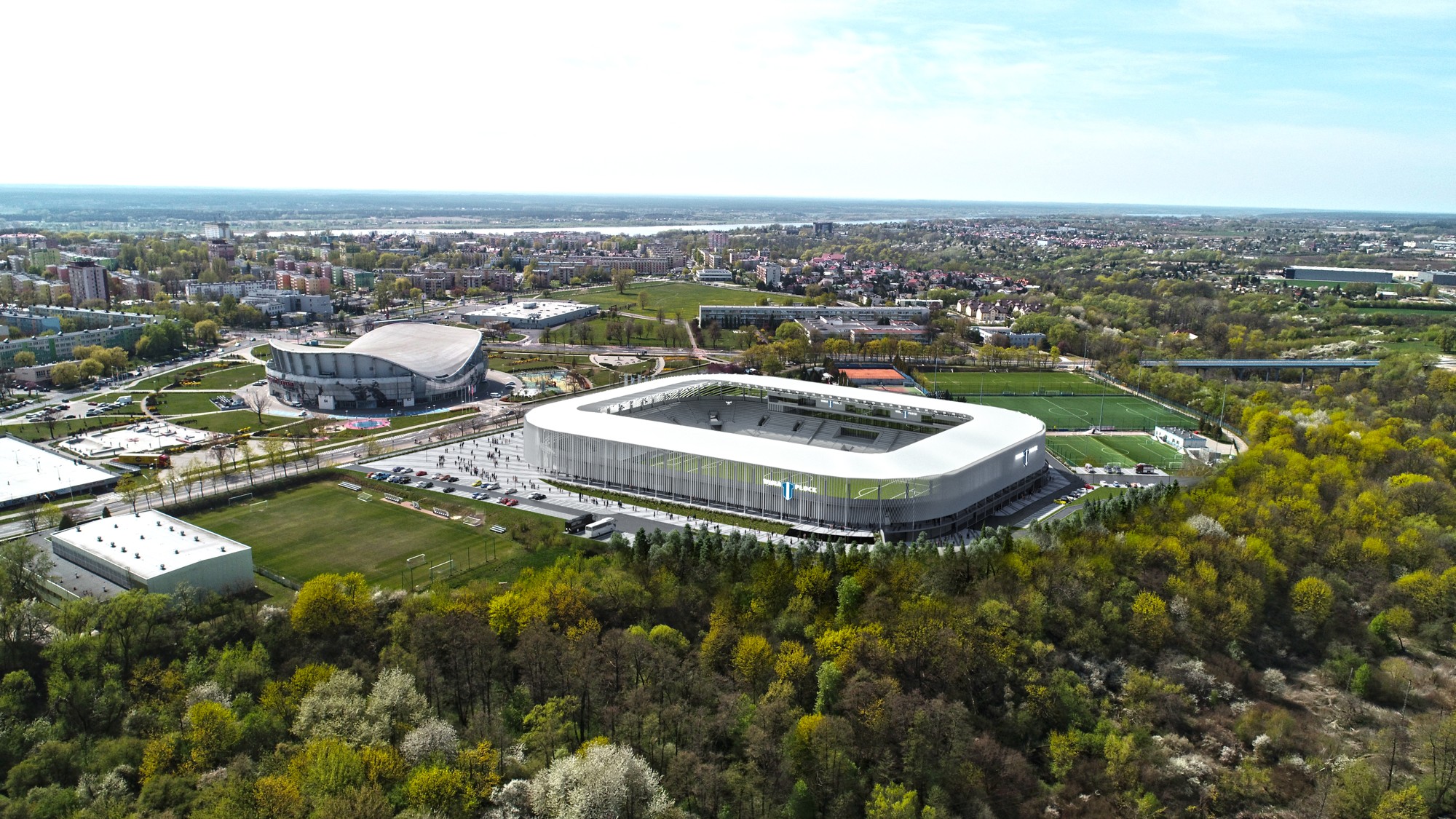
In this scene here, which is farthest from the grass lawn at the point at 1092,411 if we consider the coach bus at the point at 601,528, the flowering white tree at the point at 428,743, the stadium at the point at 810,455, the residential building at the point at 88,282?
the residential building at the point at 88,282

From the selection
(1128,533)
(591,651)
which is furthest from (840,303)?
(591,651)

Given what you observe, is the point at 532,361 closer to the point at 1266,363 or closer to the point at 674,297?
the point at 674,297

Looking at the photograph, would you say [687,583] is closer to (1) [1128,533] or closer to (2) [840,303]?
(1) [1128,533]

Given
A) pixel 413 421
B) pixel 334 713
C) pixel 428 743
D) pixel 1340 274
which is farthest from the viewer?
pixel 1340 274

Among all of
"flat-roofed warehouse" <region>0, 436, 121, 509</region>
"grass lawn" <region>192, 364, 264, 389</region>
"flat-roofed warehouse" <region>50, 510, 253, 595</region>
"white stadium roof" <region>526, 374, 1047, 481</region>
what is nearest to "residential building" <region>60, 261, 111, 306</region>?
"grass lawn" <region>192, 364, 264, 389</region>

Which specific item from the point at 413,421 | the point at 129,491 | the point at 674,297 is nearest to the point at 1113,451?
the point at 413,421

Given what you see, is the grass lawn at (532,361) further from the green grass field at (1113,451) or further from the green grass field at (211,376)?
the green grass field at (1113,451)
